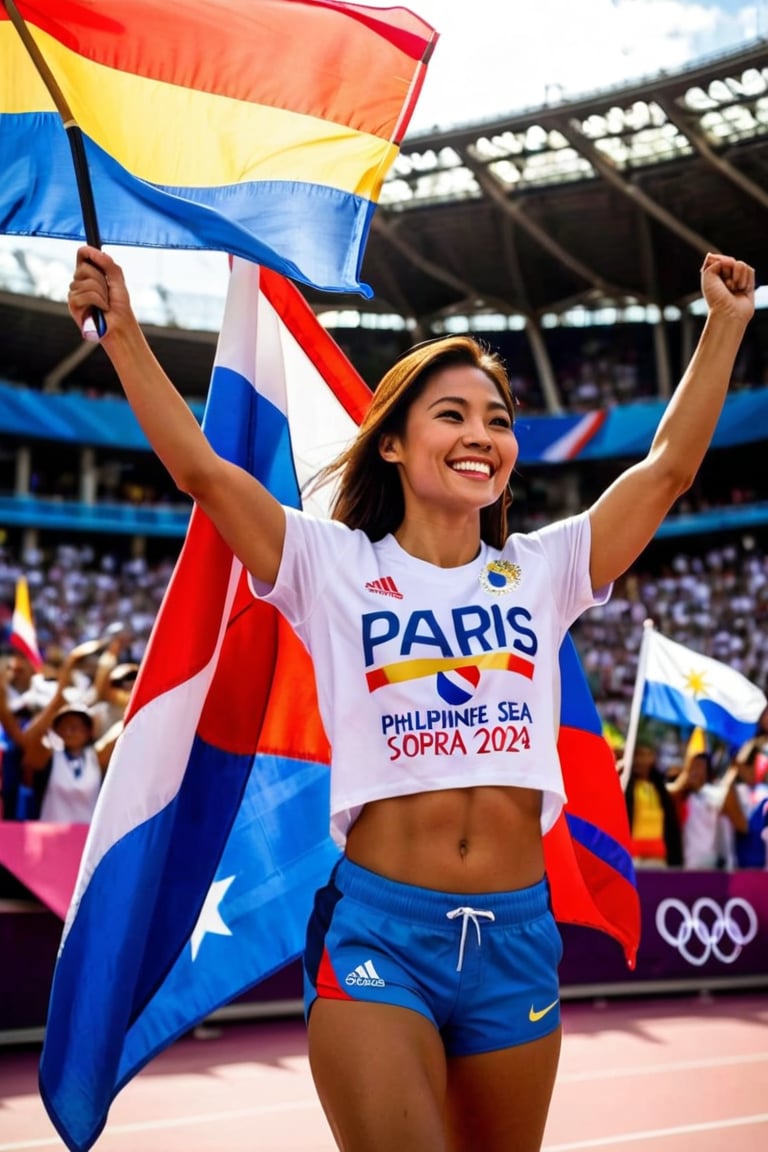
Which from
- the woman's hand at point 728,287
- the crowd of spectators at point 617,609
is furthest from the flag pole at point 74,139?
the crowd of spectators at point 617,609

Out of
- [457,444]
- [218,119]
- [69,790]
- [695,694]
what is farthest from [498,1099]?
[695,694]

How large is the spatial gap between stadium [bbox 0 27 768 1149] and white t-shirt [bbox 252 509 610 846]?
24.0 metres

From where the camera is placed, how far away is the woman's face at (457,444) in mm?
2855

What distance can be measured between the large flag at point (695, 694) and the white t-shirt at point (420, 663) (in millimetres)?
7659

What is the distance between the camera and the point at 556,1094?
259 inches

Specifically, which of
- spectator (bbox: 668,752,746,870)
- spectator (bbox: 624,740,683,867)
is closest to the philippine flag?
spectator (bbox: 624,740,683,867)

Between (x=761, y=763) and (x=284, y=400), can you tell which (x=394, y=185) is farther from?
(x=284, y=400)

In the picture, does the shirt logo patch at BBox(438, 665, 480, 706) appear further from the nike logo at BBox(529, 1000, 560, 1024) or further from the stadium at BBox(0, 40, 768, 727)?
the stadium at BBox(0, 40, 768, 727)

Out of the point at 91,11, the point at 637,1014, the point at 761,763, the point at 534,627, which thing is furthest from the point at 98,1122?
the point at 761,763

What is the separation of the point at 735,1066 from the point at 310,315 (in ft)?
16.7

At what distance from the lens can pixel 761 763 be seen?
11.4m

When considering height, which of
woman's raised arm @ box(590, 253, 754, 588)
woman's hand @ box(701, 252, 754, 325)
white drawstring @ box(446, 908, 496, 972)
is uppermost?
woman's hand @ box(701, 252, 754, 325)

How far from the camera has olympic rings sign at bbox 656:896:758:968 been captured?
977 cm

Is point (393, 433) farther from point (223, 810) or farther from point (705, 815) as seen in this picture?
point (705, 815)
